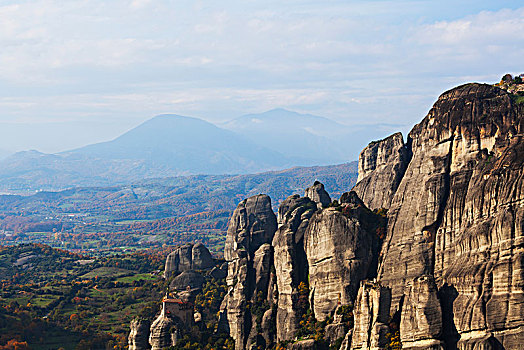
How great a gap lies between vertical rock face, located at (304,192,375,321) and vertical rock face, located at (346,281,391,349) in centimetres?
520

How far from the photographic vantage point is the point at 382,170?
76625mm

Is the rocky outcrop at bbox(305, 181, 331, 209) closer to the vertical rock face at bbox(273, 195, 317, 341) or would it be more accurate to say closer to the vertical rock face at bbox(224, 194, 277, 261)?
the vertical rock face at bbox(224, 194, 277, 261)

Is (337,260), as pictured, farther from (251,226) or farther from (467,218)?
(251,226)

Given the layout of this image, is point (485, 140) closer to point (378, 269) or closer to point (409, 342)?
point (378, 269)

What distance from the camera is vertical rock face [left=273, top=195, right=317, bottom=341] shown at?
62.5m

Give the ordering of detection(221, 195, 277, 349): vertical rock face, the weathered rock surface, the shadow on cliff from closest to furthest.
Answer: the shadow on cliff < the weathered rock surface < detection(221, 195, 277, 349): vertical rock face

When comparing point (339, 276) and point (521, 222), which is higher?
point (521, 222)

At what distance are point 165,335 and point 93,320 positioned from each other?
3429 cm

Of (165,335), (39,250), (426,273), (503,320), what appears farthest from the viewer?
(39,250)

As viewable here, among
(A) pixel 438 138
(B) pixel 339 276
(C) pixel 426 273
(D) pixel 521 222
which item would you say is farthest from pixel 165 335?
(D) pixel 521 222

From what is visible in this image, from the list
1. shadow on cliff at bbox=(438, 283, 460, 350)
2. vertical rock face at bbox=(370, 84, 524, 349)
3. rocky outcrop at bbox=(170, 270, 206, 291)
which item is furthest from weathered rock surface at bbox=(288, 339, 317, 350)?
rocky outcrop at bbox=(170, 270, 206, 291)

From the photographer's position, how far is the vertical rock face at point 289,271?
205 ft

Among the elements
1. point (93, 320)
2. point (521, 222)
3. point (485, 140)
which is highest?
point (485, 140)

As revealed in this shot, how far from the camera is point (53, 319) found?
10050 cm
